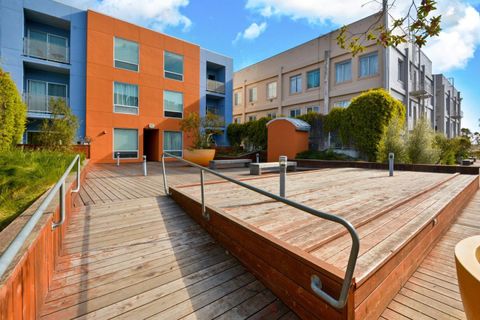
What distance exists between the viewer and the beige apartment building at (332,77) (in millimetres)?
15617

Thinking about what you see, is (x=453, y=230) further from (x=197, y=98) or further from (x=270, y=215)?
(x=197, y=98)

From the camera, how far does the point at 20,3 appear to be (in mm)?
12461

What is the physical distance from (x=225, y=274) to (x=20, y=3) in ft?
59.0

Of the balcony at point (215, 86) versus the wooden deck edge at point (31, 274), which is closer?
the wooden deck edge at point (31, 274)

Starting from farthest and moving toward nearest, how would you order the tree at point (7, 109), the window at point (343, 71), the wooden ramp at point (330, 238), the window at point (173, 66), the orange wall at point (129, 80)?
1. the window at point (173, 66)
2. the window at point (343, 71)
3. the orange wall at point (129, 80)
4. the tree at point (7, 109)
5. the wooden ramp at point (330, 238)

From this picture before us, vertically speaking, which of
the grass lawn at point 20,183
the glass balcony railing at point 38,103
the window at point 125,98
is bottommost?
the grass lawn at point 20,183

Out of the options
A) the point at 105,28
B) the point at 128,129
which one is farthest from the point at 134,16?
the point at 128,129

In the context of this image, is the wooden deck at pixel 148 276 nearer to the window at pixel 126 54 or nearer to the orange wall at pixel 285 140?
the orange wall at pixel 285 140

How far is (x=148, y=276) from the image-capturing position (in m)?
2.39

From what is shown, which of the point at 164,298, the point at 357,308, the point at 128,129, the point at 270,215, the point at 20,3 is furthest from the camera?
the point at 128,129

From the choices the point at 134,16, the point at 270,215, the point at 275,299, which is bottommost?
the point at 275,299

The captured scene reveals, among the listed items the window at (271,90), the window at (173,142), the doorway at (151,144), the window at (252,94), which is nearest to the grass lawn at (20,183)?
the doorway at (151,144)

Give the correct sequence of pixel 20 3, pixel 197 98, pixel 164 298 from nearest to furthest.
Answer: pixel 164 298 → pixel 20 3 → pixel 197 98

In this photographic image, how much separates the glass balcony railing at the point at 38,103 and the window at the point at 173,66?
7.48 metres
